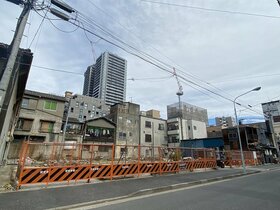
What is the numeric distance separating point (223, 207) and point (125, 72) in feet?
36.2

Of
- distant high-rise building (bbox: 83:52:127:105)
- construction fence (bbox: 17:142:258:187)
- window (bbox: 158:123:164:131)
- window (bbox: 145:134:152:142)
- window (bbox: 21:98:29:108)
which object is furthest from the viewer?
window (bbox: 158:123:164:131)

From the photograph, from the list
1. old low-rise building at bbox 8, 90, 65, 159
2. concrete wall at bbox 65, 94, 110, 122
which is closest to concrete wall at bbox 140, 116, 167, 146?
concrete wall at bbox 65, 94, 110, 122

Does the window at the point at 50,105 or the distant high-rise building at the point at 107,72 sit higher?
the window at the point at 50,105

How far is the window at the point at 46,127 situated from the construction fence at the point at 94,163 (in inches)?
436

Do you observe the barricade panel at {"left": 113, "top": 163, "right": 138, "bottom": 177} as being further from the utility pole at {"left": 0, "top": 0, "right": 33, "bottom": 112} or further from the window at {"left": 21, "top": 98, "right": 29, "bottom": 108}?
the window at {"left": 21, "top": 98, "right": 29, "bottom": 108}

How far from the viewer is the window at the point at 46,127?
29.8 m

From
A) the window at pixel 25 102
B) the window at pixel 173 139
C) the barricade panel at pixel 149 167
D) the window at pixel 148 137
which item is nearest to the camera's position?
the barricade panel at pixel 149 167

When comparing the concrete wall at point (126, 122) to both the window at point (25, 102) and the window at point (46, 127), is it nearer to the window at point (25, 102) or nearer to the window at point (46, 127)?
the window at point (46, 127)

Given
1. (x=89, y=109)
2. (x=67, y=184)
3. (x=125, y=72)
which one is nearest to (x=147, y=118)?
(x=89, y=109)

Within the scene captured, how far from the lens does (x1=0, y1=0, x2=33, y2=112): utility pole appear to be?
249 inches

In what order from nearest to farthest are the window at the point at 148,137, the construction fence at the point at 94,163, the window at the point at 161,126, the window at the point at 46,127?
the construction fence at the point at 94,163 < the window at the point at 46,127 < the window at the point at 148,137 < the window at the point at 161,126

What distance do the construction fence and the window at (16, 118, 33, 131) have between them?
10837 millimetres

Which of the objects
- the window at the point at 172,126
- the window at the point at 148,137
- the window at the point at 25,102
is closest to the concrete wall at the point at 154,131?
the window at the point at 148,137

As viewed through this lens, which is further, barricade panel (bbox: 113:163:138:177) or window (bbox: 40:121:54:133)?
window (bbox: 40:121:54:133)
